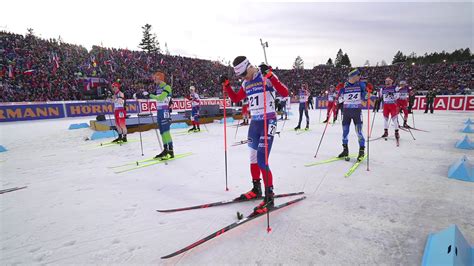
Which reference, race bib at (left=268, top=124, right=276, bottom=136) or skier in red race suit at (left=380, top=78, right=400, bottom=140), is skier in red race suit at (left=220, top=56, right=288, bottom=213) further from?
skier in red race suit at (left=380, top=78, right=400, bottom=140)

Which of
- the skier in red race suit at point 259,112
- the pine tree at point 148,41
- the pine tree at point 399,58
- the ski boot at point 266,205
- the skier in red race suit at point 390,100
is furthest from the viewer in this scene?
the pine tree at point 399,58

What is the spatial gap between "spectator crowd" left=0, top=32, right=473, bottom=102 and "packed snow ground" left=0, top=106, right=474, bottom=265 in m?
8.54

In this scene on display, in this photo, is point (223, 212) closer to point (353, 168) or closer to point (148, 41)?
point (353, 168)

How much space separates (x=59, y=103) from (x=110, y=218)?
20.0m

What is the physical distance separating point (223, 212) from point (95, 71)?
88.9ft

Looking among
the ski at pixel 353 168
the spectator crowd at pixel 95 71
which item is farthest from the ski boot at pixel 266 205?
the spectator crowd at pixel 95 71

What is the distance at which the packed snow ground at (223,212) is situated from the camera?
252cm

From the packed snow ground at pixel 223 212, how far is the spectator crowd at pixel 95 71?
336 inches

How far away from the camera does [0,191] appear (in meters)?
4.40

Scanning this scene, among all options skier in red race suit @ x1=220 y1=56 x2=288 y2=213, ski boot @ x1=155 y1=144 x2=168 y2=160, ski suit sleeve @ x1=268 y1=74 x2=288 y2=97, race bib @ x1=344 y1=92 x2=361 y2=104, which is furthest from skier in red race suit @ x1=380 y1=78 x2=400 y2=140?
ski boot @ x1=155 y1=144 x2=168 y2=160

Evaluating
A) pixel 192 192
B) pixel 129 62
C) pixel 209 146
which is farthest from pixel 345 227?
pixel 129 62

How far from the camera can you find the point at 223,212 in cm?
343

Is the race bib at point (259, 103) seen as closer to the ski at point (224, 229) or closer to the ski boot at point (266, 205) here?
Result: the ski boot at point (266, 205)

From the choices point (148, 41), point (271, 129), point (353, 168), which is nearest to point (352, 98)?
point (353, 168)
